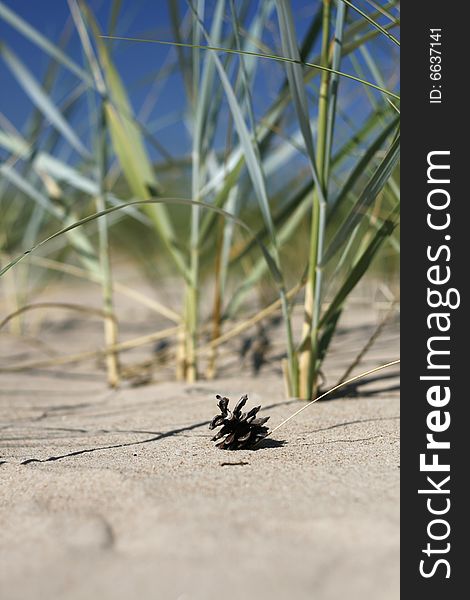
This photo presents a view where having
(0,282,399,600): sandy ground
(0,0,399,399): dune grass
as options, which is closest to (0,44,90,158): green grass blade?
(0,0,399,399): dune grass

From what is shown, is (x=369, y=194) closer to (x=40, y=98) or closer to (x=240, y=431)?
(x=240, y=431)

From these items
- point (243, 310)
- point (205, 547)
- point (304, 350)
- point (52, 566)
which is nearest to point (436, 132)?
point (304, 350)

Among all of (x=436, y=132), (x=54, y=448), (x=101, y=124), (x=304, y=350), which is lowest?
(x=54, y=448)

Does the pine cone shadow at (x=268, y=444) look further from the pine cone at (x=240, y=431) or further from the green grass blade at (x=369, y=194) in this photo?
the green grass blade at (x=369, y=194)

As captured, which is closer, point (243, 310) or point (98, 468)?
point (98, 468)

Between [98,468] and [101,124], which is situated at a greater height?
[101,124]

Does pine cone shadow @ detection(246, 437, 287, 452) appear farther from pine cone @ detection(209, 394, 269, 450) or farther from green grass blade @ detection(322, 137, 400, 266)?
green grass blade @ detection(322, 137, 400, 266)

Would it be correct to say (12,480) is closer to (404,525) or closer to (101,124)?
(404,525)

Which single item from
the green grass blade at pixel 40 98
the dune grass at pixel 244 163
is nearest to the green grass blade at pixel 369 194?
the dune grass at pixel 244 163
